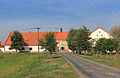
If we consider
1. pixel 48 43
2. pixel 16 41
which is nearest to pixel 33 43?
pixel 16 41

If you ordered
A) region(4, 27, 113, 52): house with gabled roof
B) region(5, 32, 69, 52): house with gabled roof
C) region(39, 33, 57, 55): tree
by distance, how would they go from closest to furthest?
region(39, 33, 57, 55): tree
region(4, 27, 113, 52): house with gabled roof
region(5, 32, 69, 52): house with gabled roof

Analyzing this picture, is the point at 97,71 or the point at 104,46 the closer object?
the point at 97,71

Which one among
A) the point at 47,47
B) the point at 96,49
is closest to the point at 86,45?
the point at 96,49

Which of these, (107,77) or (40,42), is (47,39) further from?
(107,77)

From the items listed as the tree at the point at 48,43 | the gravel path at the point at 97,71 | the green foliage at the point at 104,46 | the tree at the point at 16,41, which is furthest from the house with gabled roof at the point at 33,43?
the gravel path at the point at 97,71

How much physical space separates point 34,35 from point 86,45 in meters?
48.0

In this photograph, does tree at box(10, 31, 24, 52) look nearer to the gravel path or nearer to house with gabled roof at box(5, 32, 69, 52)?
house with gabled roof at box(5, 32, 69, 52)

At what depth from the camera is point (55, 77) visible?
1270 centimetres

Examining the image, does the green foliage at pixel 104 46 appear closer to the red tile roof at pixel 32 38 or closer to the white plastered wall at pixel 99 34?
the white plastered wall at pixel 99 34

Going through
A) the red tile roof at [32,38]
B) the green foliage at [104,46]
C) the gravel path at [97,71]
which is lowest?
the gravel path at [97,71]

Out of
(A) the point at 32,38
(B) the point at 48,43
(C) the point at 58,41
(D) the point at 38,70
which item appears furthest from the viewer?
(A) the point at 32,38

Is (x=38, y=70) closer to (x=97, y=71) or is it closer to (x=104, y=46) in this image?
(x=97, y=71)

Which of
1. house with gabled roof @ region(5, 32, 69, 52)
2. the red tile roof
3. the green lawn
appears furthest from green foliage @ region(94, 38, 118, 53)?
the red tile roof

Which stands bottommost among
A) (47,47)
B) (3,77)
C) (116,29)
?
(3,77)
